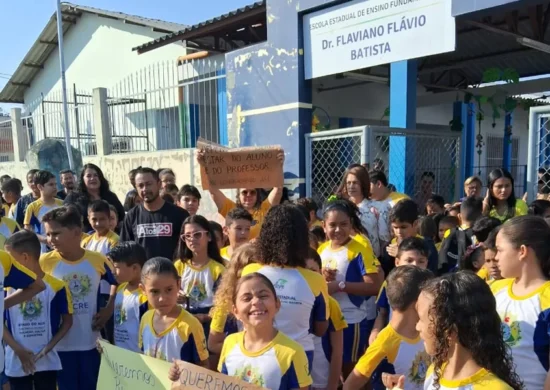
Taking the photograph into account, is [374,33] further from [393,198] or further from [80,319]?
[80,319]

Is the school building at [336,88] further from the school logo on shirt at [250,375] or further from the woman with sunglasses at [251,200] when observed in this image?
the school logo on shirt at [250,375]

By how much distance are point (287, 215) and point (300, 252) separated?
191mm

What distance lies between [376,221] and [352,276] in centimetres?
110

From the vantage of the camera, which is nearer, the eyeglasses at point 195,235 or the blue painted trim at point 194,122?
the eyeglasses at point 195,235

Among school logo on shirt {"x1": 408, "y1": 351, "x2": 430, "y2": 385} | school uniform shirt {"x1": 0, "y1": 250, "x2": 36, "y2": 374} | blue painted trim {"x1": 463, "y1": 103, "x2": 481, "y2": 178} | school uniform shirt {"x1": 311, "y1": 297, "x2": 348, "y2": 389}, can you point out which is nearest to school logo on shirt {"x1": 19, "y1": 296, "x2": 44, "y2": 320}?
school uniform shirt {"x1": 0, "y1": 250, "x2": 36, "y2": 374}

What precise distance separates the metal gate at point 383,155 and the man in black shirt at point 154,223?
2292 millimetres

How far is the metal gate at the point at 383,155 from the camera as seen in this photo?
17.3ft

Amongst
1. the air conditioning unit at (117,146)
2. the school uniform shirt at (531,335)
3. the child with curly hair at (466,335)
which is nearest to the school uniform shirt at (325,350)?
the school uniform shirt at (531,335)

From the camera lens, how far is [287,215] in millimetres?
2332

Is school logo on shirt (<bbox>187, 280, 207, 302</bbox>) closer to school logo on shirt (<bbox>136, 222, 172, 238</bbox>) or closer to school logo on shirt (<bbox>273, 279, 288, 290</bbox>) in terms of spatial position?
school logo on shirt (<bbox>136, 222, 172, 238</bbox>)

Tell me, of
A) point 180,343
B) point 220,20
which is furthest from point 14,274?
point 220,20

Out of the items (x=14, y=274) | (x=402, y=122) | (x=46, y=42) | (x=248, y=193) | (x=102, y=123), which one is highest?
(x=46, y=42)

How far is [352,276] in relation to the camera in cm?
287

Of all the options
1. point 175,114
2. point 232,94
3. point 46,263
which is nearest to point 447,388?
point 46,263
